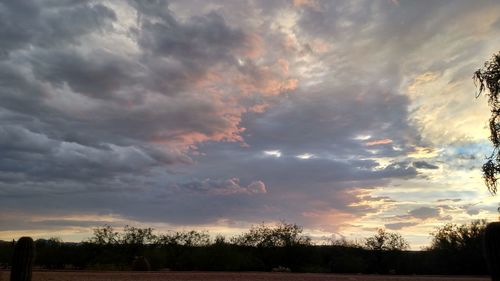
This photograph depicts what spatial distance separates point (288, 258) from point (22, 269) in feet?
125

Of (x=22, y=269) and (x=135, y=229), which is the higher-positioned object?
(x=135, y=229)

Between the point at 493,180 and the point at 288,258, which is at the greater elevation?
the point at 493,180

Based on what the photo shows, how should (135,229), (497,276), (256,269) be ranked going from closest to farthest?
(497,276), (256,269), (135,229)

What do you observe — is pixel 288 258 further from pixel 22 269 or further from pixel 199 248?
pixel 22 269

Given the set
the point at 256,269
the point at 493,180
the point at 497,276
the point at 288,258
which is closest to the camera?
the point at 497,276

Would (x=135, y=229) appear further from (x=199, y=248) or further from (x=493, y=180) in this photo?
(x=493, y=180)

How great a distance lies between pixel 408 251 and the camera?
4481 centimetres

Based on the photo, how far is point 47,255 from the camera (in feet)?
150

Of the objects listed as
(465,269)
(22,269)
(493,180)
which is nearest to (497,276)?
(22,269)

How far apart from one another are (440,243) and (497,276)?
40.1 meters

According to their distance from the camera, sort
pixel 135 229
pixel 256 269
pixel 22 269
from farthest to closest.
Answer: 1. pixel 135 229
2. pixel 256 269
3. pixel 22 269

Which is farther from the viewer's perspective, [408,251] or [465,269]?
[408,251]

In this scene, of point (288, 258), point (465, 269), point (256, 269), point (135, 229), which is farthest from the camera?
point (135, 229)

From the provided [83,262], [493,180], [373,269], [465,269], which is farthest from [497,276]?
[83,262]
